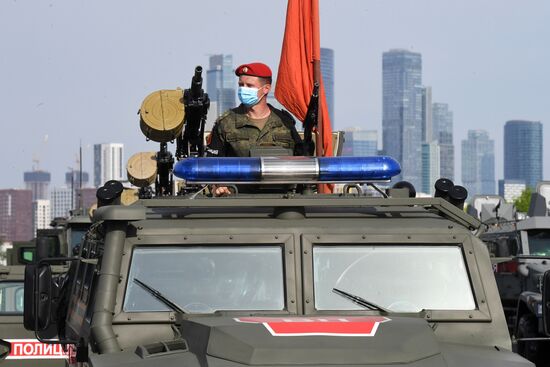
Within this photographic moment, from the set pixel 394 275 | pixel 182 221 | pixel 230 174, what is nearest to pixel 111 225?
pixel 182 221

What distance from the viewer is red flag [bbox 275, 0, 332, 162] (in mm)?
14445

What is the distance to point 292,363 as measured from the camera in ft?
21.4

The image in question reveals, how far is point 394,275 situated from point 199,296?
1.05m

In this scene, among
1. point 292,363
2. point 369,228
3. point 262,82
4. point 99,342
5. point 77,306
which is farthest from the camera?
point 262,82

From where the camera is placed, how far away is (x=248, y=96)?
10.1 meters

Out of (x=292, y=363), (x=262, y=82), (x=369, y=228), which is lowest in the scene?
(x=292, y=363)

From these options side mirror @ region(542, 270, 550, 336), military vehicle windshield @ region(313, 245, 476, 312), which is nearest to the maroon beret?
military vehicle windshield @ region(313, 245, 476, 312)

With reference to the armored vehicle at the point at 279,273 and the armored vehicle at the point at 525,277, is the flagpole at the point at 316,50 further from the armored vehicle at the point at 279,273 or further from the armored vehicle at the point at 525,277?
the armored vehicle at the point at 525,277

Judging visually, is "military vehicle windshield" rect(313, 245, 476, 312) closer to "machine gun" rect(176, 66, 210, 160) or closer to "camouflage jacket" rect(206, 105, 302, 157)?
"camouflage jacket" rect(206, 105, 302, 157)

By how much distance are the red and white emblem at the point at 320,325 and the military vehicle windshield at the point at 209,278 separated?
39 cm

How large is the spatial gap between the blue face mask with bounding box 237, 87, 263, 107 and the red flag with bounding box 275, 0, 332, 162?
13.9ft

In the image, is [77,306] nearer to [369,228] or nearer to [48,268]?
[48,268]

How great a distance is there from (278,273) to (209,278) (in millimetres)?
366

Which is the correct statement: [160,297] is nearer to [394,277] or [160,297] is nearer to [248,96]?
[394,277]
